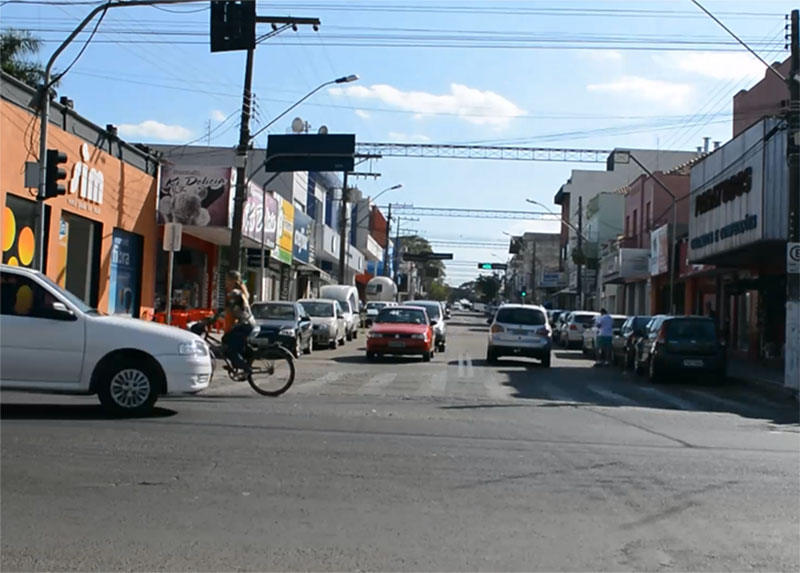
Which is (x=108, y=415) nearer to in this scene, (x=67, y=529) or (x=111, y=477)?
(x=111, y=477)

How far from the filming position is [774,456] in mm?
10750

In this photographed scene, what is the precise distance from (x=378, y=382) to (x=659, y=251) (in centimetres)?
2817

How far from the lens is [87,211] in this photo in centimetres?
2391

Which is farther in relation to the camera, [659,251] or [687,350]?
[659,251]

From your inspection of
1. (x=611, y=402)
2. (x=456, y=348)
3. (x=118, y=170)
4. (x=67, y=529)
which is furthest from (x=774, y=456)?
(x=456, y=348)

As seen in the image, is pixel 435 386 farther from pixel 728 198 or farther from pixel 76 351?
pixel 728 198

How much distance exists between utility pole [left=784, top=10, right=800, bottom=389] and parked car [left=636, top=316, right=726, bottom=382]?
8.41ft

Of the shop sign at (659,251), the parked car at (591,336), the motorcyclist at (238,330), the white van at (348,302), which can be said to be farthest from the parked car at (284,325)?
the shop sign at (659,251)

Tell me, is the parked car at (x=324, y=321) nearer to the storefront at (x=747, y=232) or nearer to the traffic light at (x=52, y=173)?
the storefront at (x=747, y=232)

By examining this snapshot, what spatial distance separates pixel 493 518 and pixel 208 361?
229 inches

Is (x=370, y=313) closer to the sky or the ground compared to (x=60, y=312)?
closer to the sky

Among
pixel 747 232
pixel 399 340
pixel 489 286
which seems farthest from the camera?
pixel 489 286

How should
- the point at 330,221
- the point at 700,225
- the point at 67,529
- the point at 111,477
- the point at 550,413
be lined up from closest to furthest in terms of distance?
the point at 67,529
the point at 111,477
the point at 550,413
the point at 700,225
the point at 330,221

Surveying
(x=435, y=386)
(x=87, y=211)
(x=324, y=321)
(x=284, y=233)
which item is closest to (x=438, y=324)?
(x=324, y=321)
